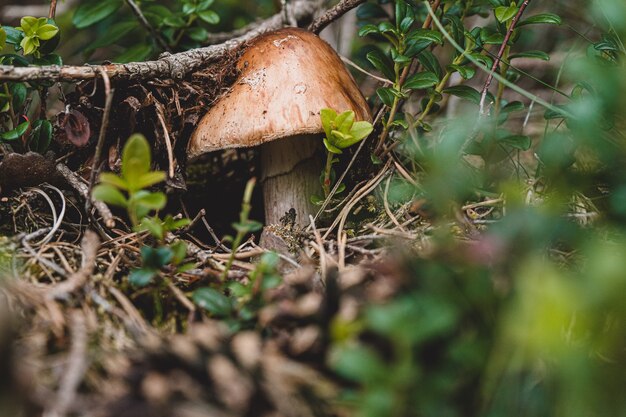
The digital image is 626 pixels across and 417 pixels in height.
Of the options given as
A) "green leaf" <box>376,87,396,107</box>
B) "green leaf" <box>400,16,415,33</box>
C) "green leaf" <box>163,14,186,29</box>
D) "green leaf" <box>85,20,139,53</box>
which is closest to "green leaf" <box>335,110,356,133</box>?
"green leaf" <box>376,87,396,107</box>

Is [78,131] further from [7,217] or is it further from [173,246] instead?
[173,246]

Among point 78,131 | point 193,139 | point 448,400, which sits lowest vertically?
point 448,400

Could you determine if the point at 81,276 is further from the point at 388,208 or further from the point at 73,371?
the point at 388,208

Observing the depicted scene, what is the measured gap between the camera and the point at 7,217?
1.43 metres

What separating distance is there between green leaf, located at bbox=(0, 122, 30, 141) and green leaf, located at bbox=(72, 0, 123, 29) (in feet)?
2.11

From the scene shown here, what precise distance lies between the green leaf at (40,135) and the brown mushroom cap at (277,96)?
38cm

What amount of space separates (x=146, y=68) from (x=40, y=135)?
1.11ft

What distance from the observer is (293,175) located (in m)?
1.72

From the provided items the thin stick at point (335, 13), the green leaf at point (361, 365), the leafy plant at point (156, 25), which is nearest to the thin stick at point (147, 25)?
the leafy plant at point (156, 25)

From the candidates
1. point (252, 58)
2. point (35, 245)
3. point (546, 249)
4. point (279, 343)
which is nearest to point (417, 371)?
point (279, 343)

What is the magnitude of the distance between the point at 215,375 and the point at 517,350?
0.41 metres

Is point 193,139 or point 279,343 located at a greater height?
point 193,139

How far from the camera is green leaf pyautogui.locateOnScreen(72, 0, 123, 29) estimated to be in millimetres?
1909

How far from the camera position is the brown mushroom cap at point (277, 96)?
55.7 inches
